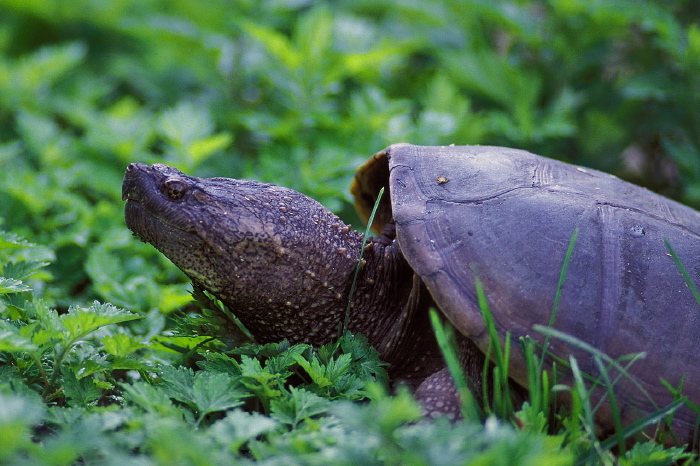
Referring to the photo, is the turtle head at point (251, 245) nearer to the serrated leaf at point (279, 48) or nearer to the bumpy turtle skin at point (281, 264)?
the bumpy turtle skin at point (281, 264)

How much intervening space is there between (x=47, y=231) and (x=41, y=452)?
2073 mm

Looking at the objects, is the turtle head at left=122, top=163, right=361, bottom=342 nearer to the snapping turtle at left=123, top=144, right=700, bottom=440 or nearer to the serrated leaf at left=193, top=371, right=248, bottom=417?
the snapping turtle at left=123, top=144, right=700, bottom=440

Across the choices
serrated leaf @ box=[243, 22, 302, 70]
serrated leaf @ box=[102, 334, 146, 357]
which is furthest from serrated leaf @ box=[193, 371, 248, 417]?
serrated leaf @ box=[243, 22, 302, 70]

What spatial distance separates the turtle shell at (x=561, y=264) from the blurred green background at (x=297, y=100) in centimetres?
96

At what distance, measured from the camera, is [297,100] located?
3.96m

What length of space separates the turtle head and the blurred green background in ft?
1.49

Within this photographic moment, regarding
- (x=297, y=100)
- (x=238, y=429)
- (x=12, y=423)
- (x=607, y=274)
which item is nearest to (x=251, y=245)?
(x=238, y=429)

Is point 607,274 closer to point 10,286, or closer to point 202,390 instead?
point 202,390

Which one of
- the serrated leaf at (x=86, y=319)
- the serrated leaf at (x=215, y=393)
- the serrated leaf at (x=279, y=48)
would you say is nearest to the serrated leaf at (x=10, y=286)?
the serrated leaf at (x=86, y=319)

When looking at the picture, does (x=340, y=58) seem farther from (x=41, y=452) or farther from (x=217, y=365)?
(x=41, y=452)

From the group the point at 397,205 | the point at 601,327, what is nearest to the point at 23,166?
the point at 397,205

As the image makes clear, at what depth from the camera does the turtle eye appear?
7.23 ft

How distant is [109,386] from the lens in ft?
6.40

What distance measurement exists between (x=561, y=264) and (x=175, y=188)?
4.46 feet
